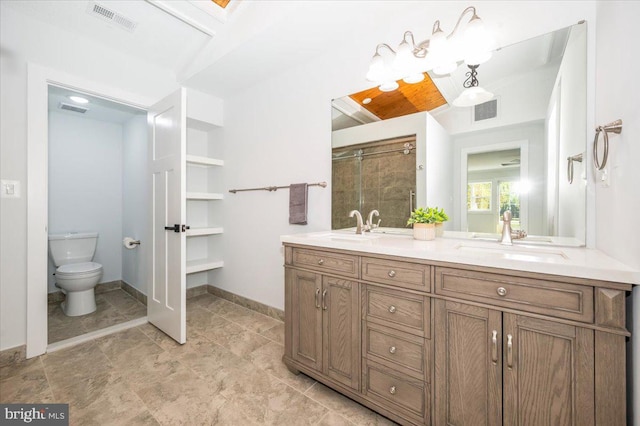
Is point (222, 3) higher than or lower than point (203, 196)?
higher

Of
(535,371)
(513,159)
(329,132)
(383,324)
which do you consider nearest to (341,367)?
(383,324)

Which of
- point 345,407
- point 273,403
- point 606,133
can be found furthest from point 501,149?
point 273,403

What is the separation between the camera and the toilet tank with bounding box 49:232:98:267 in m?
2.99

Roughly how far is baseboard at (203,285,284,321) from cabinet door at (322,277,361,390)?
3.82ft

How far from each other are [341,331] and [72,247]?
3.35 meters

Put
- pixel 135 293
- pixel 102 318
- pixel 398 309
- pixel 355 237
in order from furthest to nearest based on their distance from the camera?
pixel 135 293, pixel 102 318, pixel 355 237, pixel 398 309

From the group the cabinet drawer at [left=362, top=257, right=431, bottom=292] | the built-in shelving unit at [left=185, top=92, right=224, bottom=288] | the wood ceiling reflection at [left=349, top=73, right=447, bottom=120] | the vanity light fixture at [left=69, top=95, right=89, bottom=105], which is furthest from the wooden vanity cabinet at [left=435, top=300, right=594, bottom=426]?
the vanity light fixture at [left=69, top=95, right=89, bottom=105]

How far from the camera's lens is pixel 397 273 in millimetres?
1304

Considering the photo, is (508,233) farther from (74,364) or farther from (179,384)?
(74,364)

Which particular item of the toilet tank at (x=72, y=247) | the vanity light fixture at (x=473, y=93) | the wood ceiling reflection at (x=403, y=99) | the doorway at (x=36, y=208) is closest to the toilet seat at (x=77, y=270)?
→ the toilet tank at (x=72, y=247)

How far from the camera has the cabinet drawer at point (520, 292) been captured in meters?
0.91

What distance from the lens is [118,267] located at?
3668mm

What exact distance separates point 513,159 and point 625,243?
26.5 inches

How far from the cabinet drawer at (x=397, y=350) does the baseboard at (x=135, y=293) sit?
2.85 metres
